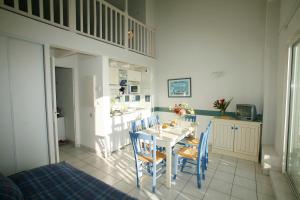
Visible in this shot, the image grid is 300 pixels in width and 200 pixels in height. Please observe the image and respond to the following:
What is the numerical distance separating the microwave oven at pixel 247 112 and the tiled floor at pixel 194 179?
91 cm

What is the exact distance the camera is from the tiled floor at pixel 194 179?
2.12 metres

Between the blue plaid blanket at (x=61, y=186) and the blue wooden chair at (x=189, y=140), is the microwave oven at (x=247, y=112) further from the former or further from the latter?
the blue plaid blanket at (x=61, y=186)

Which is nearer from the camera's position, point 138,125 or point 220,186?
point 220,186

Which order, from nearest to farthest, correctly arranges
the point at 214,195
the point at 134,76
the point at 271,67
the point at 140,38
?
the point at 214,195 < the point at 271,67 < the point at 140,38 < the point at 134,76

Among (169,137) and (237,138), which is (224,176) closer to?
(237,138)

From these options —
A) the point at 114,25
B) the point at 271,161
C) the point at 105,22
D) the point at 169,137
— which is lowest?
the point at 271,161

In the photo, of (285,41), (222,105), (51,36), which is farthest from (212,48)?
(51,36)

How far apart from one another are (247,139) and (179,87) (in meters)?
2.13

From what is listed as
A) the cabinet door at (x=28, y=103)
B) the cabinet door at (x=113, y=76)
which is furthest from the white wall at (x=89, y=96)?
the cabinet door at (x=28, y=103)

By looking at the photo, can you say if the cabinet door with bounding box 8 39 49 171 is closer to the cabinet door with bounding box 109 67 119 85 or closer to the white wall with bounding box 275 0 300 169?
the cabinet door with bounding box 109 67 119 85

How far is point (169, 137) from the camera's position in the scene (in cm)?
232

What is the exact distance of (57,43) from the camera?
2.41 meters

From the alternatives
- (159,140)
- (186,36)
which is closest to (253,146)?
(159,140)

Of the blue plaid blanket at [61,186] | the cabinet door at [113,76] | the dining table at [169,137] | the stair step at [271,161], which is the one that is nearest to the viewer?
the blue plaid blanket at [61,186]
